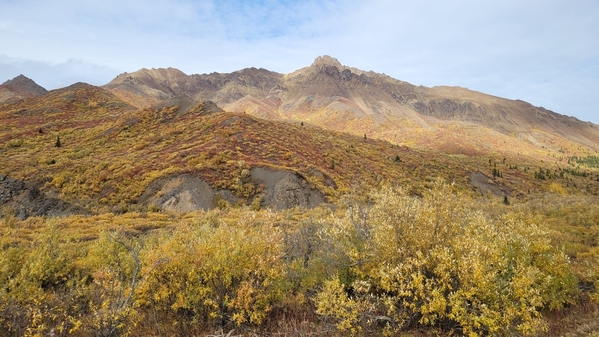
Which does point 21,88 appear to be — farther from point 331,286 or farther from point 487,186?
point 487,186

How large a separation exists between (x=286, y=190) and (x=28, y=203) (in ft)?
91.7

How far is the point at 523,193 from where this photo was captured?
60.6m

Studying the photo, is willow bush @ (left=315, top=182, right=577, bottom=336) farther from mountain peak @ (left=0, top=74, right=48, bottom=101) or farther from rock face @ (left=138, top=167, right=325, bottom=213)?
mountain peak @ (left=0, top=74, right=48, bottom=101)

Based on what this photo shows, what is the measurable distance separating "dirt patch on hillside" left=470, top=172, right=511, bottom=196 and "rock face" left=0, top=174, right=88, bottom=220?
67.8m

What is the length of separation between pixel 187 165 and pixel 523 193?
209 feet

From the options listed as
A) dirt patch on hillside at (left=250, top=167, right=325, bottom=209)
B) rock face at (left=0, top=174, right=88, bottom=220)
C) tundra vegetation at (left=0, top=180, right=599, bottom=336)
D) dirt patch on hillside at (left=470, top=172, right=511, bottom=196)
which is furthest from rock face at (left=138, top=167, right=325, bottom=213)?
dirt patch on hillside at (left=470, top=172, right=511, bottom=196)

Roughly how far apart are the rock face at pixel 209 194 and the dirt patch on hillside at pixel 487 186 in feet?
132

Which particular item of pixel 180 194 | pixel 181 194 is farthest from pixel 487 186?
pixel 180 194

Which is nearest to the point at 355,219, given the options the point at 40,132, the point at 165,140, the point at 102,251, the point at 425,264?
the point at 425,264

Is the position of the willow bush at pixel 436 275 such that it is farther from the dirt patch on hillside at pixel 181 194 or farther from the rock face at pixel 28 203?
the rock face at pixel 28 203

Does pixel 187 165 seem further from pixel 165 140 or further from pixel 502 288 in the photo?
pixel 502 288

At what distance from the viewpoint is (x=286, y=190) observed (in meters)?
39.9

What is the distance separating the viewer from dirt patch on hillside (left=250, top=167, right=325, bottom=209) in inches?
1527

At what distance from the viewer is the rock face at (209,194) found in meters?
36.4
